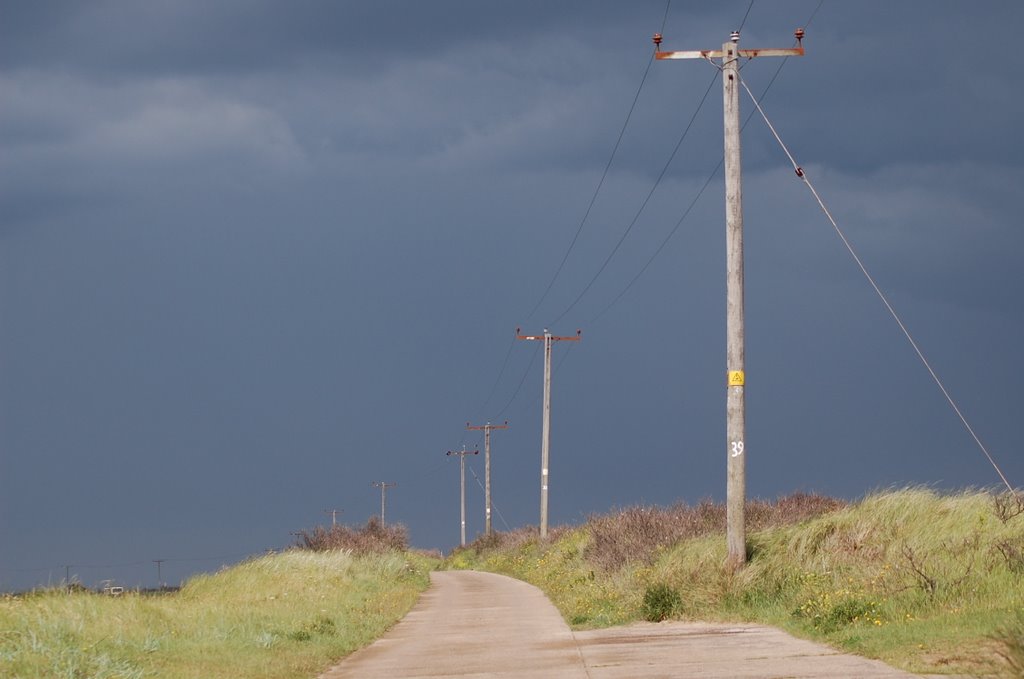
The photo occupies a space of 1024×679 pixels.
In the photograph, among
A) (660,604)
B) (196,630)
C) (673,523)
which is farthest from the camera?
(673,523)

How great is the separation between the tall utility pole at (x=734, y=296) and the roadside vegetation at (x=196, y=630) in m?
6.84

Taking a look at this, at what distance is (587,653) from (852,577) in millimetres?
5209

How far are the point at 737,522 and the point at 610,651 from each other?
6.61 m

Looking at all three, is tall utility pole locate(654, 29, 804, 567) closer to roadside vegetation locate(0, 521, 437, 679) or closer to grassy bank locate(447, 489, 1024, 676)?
grassy bank locate(447, 489, 1024, 676)

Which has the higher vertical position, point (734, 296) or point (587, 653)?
point (734, 296)

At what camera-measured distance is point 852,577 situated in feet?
61.1

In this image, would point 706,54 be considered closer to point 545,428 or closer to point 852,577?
point 852,577

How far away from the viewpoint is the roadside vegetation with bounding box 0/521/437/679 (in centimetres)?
1423

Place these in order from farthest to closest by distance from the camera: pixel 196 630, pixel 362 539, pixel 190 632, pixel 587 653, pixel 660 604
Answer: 1. pixel 362 539
2. pixel 660 604
3. pixel 196 630
4. pixel 190 632
5. pixel 587 653

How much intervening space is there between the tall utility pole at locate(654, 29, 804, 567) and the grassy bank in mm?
886

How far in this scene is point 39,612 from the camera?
16609 millimetres

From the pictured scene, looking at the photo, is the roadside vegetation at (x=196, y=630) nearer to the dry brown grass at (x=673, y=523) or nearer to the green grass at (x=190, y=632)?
the green grass at (x=190, y=632)

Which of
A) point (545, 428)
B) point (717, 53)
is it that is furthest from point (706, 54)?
point (545, 428)

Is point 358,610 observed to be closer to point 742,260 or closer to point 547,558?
point 742,260
